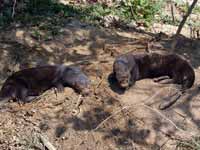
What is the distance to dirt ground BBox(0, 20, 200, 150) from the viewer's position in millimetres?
5309

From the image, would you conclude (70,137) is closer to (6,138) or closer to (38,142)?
(38,142)

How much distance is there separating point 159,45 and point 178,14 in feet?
7.89

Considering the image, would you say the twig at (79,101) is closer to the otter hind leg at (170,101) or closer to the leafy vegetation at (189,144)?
the otter hind leg at (170,101)

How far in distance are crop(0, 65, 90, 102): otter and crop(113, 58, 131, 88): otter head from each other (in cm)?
37

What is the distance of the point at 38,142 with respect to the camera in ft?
17.3

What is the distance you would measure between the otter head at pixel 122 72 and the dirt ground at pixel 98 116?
0.13 metres

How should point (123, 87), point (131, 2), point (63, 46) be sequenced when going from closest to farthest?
point (123, 87) < point (63, 46) < point (131, 2)

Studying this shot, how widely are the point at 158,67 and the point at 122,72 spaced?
0.72 meters

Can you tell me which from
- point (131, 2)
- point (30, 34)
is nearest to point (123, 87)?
point (30, 34)

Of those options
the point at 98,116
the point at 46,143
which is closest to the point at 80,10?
the point at 98,116

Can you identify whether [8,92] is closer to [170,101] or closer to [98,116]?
[98,116]

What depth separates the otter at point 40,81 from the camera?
19.3 ft

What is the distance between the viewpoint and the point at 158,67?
650cm

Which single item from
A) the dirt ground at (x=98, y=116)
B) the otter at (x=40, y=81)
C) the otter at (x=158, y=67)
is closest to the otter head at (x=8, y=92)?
the otter at (x=40, y=81)
